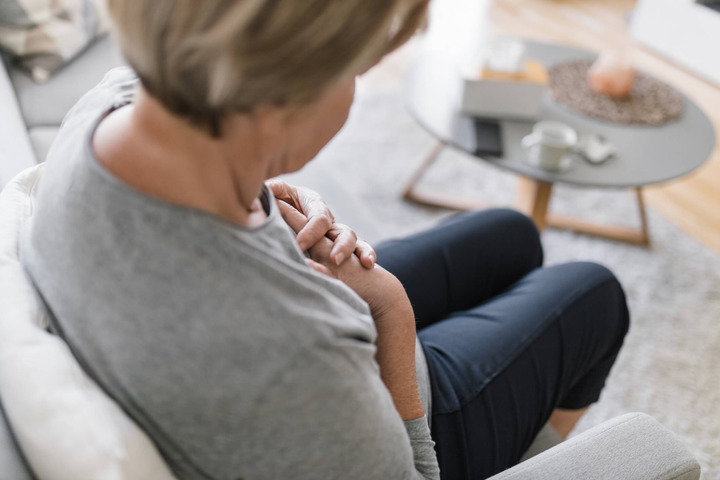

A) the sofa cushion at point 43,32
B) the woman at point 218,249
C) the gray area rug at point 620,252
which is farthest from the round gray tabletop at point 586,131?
the woman at point 218,249

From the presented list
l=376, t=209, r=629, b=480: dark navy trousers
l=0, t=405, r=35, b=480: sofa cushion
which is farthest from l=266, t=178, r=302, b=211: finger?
l=0, t=405, r=35, b=480: sofa cushion

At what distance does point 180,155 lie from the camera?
20.7 inches

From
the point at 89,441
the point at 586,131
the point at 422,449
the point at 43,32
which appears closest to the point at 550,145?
the point at 586,131

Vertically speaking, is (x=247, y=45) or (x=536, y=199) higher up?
(x=247, y=45)

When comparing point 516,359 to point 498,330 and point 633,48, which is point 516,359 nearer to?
point 498,330

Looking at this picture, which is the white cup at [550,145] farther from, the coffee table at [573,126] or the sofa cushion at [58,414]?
the sofa cushion at [58,414]

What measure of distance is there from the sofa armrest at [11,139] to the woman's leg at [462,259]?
2.43 feet

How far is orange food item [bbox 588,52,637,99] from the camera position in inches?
75.2

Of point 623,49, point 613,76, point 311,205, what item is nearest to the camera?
point 311,205

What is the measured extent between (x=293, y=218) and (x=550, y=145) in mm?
973

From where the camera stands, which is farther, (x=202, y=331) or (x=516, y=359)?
(x=516, y=359)

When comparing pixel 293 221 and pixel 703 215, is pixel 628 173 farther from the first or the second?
pixel 293 221

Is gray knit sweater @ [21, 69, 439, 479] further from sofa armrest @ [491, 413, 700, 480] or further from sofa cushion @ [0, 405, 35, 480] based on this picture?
sofa armrest @ [491, 413, 700, 480]

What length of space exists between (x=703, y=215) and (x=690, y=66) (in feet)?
4.78
